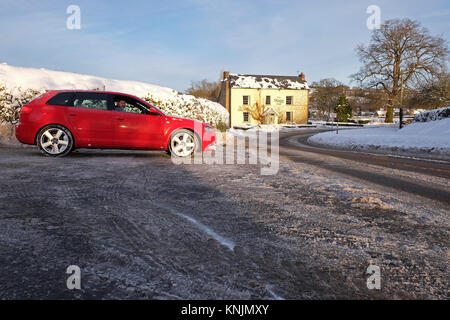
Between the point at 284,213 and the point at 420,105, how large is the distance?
2383 centimetres

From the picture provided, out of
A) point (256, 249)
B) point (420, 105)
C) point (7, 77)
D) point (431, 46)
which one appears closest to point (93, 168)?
point (256, 249)

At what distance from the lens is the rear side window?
265 inches

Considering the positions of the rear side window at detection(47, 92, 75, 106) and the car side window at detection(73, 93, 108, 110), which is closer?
the rear side window at detection(47, 92, 75, 106)

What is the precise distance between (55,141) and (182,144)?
2.83 metres

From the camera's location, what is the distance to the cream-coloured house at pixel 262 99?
54.4 meters

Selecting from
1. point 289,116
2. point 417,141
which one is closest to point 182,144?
point 417,141

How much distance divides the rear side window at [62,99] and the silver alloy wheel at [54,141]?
23.6 inches

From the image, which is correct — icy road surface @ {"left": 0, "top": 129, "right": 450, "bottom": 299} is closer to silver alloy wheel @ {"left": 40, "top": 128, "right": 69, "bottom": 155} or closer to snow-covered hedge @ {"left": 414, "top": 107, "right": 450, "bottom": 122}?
silver alloy wheel @ {"left": 40, "top": 128, "right": 69, "bottom": 155}

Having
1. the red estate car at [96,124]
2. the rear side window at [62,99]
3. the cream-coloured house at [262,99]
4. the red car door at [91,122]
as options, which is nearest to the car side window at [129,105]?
the red estate car at [96,124]

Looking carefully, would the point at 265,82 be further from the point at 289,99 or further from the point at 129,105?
the point at 129,105

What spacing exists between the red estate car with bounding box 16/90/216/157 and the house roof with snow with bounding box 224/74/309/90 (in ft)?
159
